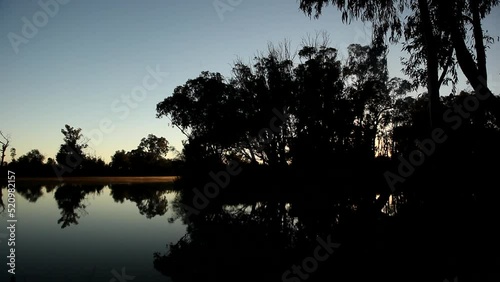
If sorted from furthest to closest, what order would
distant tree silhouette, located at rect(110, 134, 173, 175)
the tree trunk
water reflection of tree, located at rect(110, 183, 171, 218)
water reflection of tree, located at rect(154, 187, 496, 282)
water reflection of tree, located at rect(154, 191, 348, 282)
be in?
distant tree silhouette, located at rect(110, 134, 173, 175) → water reflection of tree, located at rect(110, 183, 171, 218) → the tree trunk → water reflection of tree, located at rect(154, 191, 348, 282) → water reflection of tree, located at rect(154, 187, 496, 282)

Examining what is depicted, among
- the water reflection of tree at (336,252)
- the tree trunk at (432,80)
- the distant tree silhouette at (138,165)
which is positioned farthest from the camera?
the distant tree silhouette at (138,165)

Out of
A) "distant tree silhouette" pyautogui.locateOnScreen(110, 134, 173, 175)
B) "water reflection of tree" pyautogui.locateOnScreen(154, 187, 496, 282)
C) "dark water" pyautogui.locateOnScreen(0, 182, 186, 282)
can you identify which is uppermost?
"distant tree silhouette" pyautogui.locateOnScreen(110, 134, 173, 175)

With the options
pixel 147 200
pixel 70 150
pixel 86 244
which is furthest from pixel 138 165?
pixel 86 244

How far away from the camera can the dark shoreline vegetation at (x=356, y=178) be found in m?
6.02

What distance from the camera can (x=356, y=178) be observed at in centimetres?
1919

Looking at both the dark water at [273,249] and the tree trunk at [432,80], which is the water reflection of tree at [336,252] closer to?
the dark water at [273,249]

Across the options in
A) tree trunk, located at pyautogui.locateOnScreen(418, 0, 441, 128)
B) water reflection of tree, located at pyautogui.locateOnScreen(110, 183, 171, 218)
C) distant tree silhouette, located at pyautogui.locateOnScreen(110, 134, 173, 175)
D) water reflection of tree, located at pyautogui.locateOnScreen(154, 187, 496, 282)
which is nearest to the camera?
water reflection of tree, located at pyautogui.locateOnScreen(154, 187, 496, 282)

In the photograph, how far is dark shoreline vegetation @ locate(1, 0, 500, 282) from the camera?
6020 millimetres

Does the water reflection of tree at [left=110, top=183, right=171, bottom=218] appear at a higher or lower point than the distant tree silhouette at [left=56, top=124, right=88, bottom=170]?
lower

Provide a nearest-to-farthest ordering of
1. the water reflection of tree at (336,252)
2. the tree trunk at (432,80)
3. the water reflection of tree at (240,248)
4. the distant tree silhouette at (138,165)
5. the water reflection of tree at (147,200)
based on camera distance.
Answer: the water reflection of tree at (336,252), the water reflection of tree at (240,248), the tree trunk at (432,80), the water reflection of tree at (147,200), the distant tree silhouette at (138,165)

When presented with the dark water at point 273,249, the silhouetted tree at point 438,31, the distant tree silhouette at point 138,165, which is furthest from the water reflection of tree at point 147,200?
the distant tree silhouette at point 138,165

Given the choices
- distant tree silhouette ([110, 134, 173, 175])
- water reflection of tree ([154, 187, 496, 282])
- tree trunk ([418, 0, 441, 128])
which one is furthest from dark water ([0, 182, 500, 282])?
distant tree silhouette ([110, 134, 173, 175])

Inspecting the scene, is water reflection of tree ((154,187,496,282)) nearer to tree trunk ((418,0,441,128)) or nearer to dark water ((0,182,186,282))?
dark water ((0,182,186,282))

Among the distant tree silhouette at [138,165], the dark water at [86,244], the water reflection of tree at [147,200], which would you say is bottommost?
the dark water at [86,244]
